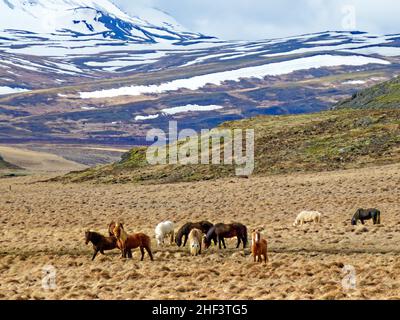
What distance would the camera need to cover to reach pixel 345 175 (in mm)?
49469

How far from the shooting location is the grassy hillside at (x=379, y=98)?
7666 cm

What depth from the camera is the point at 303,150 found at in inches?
2400

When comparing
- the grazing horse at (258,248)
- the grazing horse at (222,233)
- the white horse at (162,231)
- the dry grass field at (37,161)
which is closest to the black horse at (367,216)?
the grazing horse at (222,233)

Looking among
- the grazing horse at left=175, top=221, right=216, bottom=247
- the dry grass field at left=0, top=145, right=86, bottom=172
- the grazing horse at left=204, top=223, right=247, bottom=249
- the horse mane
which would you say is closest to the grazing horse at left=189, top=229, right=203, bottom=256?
the horse mane

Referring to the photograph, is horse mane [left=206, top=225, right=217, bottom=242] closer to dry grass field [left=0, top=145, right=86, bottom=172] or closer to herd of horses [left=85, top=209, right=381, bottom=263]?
herd of horses [left=85, top=209, right=381, bottom=263]

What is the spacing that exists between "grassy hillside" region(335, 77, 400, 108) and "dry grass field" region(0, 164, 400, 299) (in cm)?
2707

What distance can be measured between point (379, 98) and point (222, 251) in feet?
195

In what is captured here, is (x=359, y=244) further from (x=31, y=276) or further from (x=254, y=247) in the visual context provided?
(x=31, y=276)

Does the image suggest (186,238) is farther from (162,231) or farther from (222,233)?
(222,233)

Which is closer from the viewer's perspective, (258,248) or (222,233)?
(258,248)

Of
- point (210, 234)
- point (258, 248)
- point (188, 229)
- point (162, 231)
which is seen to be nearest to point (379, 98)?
point (162, 231)

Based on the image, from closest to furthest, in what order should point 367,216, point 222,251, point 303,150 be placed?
point 222,251, point 367,216, point 303,150
